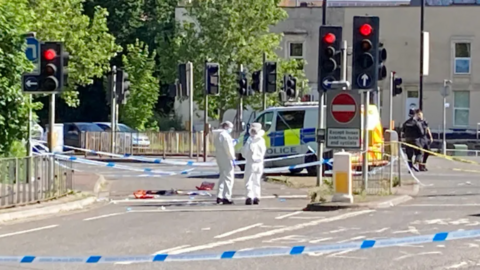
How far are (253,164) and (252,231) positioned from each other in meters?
4.42

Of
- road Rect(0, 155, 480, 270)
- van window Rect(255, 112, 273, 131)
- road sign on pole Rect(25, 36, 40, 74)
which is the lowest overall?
road Rect(0, 155, 480, 270)

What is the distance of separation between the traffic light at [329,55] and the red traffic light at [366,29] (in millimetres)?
1021

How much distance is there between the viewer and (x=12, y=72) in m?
19.9

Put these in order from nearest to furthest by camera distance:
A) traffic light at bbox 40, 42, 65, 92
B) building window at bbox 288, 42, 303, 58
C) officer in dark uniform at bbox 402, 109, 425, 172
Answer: traffic light at bbox 40, 42, 65, 92
officer in dark uniform at bbox 402, 109, 425, 172
building window at bbox 288, 42, 303, 58

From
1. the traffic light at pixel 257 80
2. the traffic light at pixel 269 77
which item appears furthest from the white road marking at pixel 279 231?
the traffic light at pixel 257 80

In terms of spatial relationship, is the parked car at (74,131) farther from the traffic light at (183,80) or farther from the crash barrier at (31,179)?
the crash barrier at (31,179)

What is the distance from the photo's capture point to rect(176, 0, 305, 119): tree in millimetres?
44250

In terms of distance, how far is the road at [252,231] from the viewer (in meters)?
10.6

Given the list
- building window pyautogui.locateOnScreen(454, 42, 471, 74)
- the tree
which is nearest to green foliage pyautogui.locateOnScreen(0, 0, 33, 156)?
the tree

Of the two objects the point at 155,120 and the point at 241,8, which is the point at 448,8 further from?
the point at 155,120

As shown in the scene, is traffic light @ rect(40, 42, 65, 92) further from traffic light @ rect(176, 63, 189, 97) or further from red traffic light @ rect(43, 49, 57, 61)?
traffic light @ rect(176, 63, 189, 97)

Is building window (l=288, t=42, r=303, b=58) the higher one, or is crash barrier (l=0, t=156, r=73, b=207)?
building window (l=288, t=42, r=303, b=58)

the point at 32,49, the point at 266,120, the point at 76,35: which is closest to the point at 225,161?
the point at 32,49

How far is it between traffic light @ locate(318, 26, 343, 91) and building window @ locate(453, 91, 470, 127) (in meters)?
33.0
